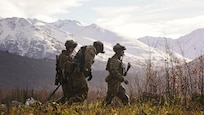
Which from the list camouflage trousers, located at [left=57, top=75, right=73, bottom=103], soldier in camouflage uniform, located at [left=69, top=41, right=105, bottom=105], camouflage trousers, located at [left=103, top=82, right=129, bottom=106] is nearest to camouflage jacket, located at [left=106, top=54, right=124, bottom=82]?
camouflage trousers, located at [left=103, top=82, right=129, bottom=106]

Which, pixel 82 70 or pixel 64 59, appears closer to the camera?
pixel 82 70

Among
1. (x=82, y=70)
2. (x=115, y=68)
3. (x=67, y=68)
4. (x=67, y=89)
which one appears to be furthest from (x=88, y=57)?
(x=115, y=68)

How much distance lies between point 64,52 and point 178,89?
9.30 feet

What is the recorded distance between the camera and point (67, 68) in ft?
31.1

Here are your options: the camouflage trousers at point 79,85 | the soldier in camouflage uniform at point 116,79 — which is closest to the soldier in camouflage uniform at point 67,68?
the camouflage trousers at point 79,85

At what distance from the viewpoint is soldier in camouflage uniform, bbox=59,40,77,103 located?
950 centimetres

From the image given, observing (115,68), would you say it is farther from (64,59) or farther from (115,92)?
(64,59)

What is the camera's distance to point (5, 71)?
18938 centimetres

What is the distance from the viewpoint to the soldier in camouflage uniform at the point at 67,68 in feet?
31.2

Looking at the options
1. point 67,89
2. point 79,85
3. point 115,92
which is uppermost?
point 79,85

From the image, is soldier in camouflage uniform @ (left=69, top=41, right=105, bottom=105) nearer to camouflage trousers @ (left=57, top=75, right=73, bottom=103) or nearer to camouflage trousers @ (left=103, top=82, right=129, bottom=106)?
camouflage trousers @ (left=57, top=75, right=73, bottom=103)

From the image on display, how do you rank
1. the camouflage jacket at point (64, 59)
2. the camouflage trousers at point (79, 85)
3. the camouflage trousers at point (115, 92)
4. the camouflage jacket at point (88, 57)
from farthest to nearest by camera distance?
the camouflage trousers at point (115, 92) → the camouflage jacket at point (64, 59) → the camouflage trousers at point (79, 85) → the camouflage jacket at point (88, 57)

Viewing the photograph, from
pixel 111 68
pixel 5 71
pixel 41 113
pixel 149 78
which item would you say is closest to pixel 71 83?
pixel 111 68

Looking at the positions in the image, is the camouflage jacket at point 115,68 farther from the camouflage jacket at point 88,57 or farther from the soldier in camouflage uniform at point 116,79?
the camouflage jacket at point 88,57
